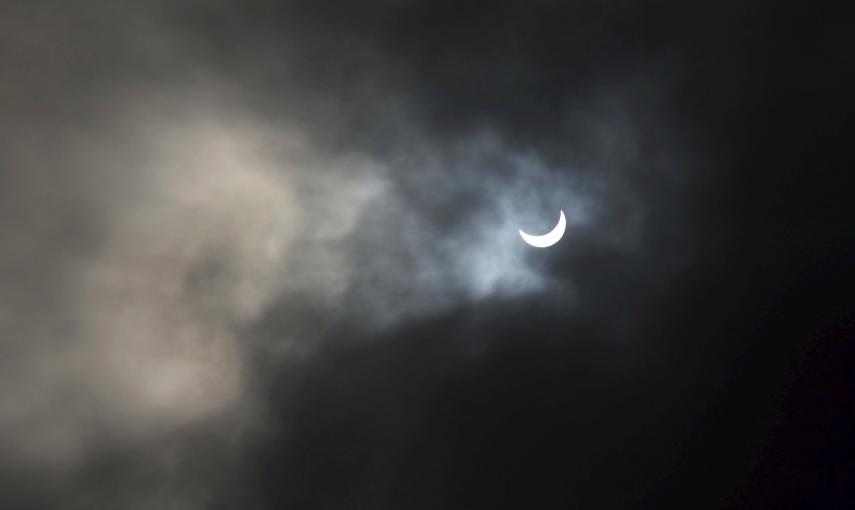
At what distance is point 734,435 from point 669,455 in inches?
369

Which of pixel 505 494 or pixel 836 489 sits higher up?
pixel 505 494

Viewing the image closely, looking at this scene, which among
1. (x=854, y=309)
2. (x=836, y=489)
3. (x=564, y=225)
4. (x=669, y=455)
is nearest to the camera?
(x=564, y=225)

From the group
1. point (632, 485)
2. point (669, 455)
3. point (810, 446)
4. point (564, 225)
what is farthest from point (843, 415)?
point (564, 225)

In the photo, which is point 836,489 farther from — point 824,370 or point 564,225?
point 564,225

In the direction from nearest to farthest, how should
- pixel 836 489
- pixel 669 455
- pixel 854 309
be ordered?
pixel 854 309 < pixel 836 489 < pixel 669 455

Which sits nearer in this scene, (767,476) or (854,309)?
(854,309)

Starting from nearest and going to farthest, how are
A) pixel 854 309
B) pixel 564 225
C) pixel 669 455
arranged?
pixel 564 225 < pixel 854 309 < pixel 669 455

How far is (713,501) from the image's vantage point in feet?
251

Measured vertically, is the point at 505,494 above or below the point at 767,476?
above

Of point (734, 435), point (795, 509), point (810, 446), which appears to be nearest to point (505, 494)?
point (734, 435)

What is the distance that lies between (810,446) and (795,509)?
9193 mm

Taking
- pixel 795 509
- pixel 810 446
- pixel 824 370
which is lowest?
pixel 795 509

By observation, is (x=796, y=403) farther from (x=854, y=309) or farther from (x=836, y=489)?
(x=854, y=309)

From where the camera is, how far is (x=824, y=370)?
76000 millimetres
